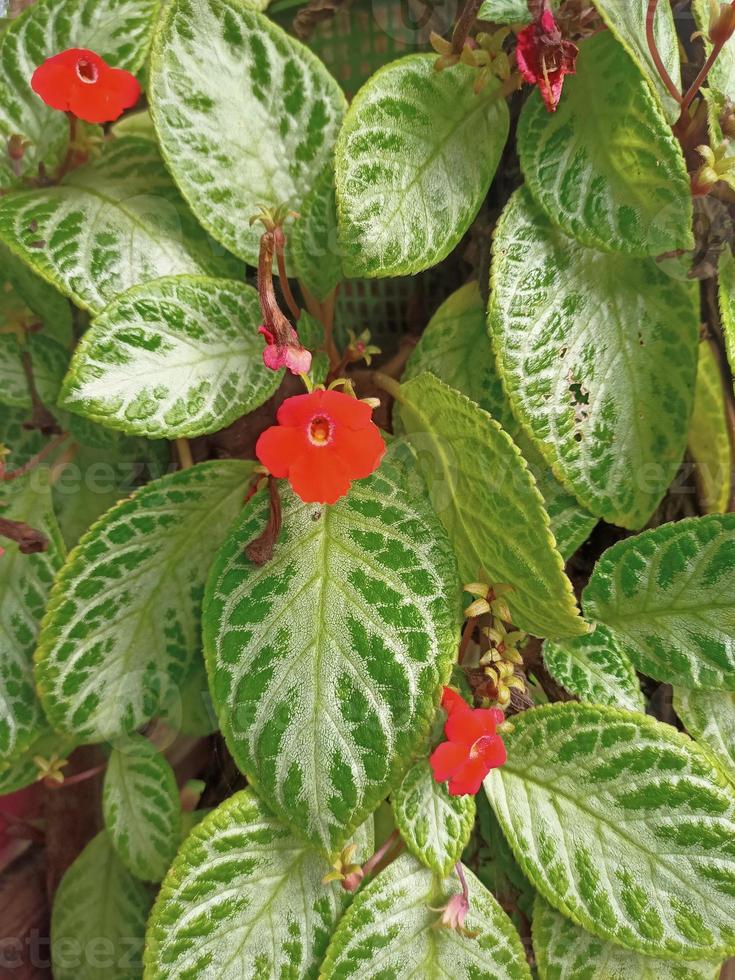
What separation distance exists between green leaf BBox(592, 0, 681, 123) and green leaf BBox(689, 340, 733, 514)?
0.24 metres

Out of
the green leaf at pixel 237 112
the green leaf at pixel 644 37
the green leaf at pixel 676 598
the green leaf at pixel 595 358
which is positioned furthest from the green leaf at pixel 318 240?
the green leaf at pixel 676 598

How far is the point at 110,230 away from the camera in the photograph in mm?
657

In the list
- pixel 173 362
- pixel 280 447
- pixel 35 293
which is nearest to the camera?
pixel 280 447

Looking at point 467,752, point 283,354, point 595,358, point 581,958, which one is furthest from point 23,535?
point 581,958

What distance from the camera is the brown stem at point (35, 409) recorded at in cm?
73

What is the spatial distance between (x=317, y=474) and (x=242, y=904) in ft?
1.25

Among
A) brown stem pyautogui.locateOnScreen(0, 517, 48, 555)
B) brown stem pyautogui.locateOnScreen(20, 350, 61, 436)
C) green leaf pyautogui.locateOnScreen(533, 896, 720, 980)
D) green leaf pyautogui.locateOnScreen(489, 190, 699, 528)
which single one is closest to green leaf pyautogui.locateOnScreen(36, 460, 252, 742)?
brown stem pyautogui.locateOnScreen(0, 517, 48, 555)

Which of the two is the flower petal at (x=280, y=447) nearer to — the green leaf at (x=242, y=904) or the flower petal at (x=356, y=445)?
the flower petal at (x=356, y=445)

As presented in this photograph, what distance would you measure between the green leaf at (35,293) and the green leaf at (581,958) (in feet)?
2.29

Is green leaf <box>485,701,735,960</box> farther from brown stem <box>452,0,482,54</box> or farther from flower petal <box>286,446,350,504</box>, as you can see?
brown stem <box>452,0,482,54</box>

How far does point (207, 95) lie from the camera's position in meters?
0.65

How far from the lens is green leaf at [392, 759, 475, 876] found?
2.09 feet

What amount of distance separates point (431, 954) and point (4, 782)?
1.43 ft

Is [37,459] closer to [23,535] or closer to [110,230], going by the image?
[23,535]
